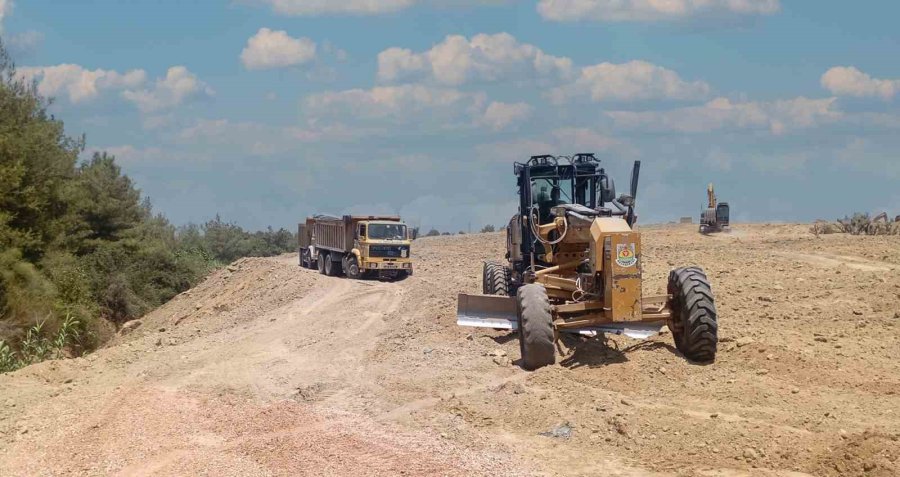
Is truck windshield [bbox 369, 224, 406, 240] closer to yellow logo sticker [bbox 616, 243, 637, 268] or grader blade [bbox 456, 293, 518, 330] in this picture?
grader blade [bbox 456, 293, 518, 330]

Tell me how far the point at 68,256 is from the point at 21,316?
799 cm

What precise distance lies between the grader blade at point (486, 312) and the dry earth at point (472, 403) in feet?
1.42

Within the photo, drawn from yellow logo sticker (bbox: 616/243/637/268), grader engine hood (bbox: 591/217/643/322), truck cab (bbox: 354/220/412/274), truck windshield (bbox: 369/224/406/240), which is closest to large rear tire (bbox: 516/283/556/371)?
grader engine hood (bbox: 591/217/643/322)

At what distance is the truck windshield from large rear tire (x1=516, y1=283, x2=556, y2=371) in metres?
21.5

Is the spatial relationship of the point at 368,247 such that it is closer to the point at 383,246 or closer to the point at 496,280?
the point at 383,246

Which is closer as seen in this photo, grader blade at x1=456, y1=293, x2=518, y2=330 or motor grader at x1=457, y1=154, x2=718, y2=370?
motor grader at x1=457, y1=154, x2=718, y2=370

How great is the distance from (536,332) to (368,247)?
21.5 metres

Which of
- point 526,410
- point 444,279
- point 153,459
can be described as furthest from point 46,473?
point 444,279

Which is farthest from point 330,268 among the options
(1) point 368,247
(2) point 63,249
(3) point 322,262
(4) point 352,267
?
(2) point 63,249

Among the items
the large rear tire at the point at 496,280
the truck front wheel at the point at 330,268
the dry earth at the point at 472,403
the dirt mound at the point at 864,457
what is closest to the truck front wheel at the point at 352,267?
the truck front wheel at the point at 330,268

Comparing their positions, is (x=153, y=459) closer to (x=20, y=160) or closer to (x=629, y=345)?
(x=629, y=345)

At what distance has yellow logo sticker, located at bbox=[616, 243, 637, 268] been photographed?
12547 mm

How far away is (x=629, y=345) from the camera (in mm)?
14070

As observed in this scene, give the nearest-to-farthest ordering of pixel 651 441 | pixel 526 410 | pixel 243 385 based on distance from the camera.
A: pixel 651 441
pixel 526 410
pixel 243 385
